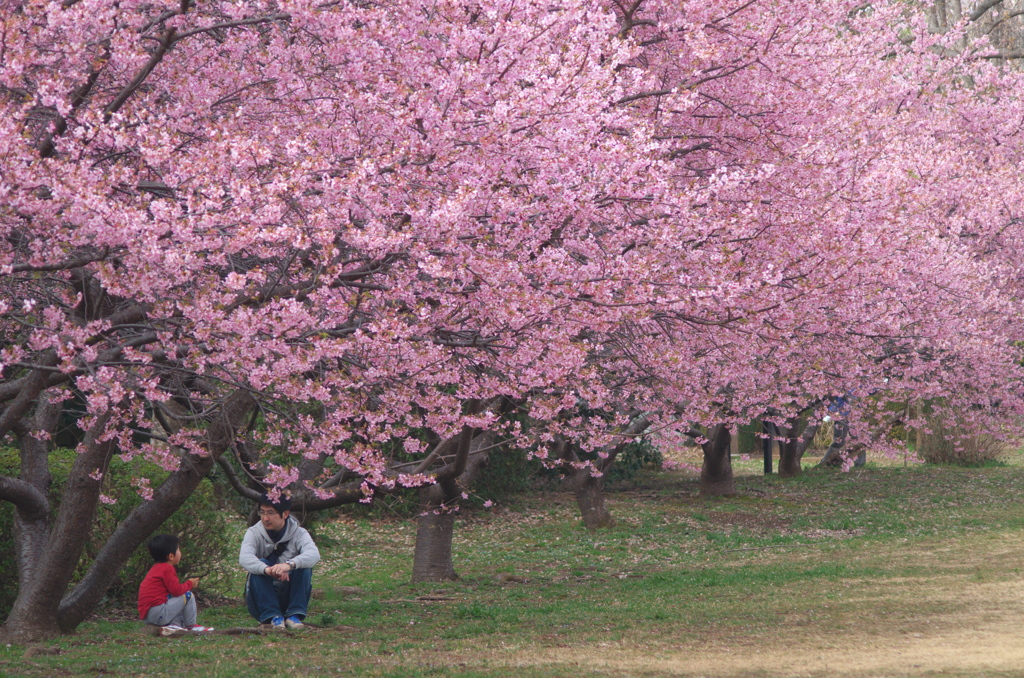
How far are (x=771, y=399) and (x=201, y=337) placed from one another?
39.9ft

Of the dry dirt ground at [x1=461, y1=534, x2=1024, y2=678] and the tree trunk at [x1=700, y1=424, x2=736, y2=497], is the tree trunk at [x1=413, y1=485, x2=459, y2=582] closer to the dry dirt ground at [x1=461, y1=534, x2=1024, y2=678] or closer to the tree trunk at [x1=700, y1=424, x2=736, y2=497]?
the dry dirt ground at [x1=461, y1=534, x2=1024, y2=678]

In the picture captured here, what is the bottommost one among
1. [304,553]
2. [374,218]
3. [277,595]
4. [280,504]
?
[277,595]

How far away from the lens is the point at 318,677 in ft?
24.8

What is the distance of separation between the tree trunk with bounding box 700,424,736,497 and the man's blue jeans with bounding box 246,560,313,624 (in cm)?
1545

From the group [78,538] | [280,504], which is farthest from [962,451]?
[78,538]

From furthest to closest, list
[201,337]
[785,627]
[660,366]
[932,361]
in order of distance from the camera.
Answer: [932,361] < [660,366] < [785,627] < [201,337]

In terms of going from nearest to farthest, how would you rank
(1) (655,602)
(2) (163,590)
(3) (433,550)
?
(2) (163,590), (1) (655,602), (3) (433,550)

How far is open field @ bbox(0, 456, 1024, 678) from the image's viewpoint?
8320 mm

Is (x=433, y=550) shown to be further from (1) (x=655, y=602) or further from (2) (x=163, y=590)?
(2) (x=163, y=590)

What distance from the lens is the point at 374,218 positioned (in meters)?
7.13

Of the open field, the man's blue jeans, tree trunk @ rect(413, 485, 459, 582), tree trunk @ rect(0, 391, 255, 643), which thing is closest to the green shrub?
the open field

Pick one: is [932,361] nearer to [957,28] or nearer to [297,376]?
[957,28]

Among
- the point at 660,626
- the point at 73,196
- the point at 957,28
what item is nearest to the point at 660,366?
the point at 660,626

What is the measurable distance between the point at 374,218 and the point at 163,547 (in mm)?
4312
